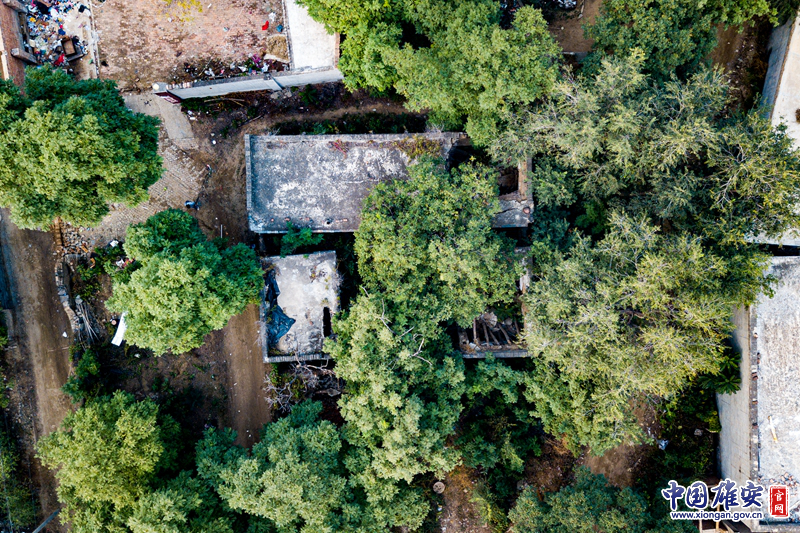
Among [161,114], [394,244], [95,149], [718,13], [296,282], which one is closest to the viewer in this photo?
[95,149]

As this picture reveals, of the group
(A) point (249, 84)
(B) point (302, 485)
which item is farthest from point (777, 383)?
(A) point (249, 84)

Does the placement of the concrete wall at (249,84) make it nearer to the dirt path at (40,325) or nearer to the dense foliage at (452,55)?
the dense foliage at (452,55)

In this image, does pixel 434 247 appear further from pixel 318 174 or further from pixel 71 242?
pixel 71 242

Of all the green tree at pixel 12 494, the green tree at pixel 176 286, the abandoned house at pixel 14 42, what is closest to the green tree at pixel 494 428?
the green tree at pixel 176 286

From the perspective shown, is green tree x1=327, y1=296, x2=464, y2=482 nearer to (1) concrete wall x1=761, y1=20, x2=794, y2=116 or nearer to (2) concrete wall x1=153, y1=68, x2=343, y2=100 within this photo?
(2) concrete wall x1=153, y1=68, x2=343, y2=100

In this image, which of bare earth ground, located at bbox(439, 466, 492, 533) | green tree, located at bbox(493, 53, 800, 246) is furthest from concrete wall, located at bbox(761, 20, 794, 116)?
bare earth ground, located at bbox(439, 466, 492, 533)

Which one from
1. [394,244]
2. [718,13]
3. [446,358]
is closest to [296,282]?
[394,244]

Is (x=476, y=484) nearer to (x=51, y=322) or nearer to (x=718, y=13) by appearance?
(x=51, y=322)
